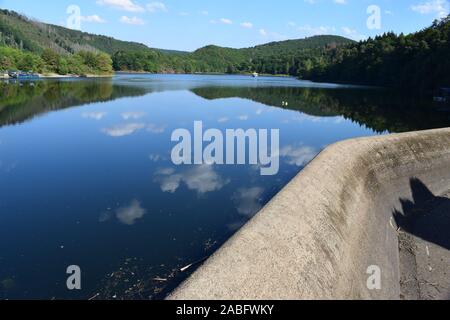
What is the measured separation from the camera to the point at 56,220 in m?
12.2

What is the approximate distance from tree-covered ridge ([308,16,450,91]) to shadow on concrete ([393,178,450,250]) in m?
49.8

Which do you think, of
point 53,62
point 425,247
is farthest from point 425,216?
point 53,62

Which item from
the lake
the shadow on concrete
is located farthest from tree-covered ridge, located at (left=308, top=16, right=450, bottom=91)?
the shadow on concrete

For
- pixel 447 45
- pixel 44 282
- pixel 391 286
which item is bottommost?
pixel 391 286

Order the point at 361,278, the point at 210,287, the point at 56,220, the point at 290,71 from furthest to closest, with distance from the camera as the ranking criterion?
the point at 290,71, the point at 56,220, the point at 361,278, the point at 210,287

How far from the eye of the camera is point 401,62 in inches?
3361

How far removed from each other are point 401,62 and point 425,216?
7961 cm

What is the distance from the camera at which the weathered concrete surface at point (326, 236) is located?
7340 millimetres

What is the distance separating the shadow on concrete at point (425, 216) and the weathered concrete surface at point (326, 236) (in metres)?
0.30

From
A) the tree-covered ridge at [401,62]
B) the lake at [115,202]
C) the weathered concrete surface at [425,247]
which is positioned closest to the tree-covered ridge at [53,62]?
the tree-covered ridge at [401,62]

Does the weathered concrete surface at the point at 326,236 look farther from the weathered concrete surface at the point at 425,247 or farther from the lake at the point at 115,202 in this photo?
the lake at the point at 115,202
